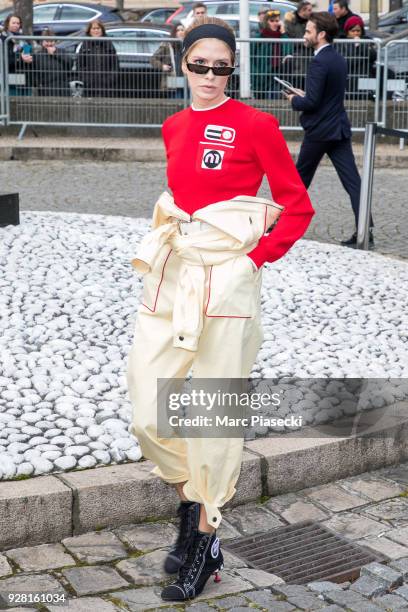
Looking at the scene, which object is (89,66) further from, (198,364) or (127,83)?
(198,364)

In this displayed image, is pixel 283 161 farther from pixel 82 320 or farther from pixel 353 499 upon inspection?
pixel 82 320

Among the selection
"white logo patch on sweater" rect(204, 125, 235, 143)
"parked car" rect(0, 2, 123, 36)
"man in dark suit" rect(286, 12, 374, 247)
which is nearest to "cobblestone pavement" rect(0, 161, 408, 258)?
"man in dark suit" rect(286, 12, 374, 247)

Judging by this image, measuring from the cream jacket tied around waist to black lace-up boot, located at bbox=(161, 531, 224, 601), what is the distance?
67 centimetres

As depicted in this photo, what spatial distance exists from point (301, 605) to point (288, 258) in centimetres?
498

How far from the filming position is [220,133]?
3.79 metres

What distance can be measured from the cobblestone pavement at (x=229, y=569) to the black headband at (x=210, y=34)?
1.76 m

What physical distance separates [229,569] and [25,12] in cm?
2196

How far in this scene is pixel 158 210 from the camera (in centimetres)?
395

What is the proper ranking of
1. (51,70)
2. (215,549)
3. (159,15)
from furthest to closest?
(159,15) < (51,70) < (215,549)

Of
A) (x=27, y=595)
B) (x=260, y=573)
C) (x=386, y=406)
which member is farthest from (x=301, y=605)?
(x=386, y=406)

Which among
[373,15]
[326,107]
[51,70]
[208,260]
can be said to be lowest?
[208,260]

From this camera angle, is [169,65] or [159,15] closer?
[169,65]

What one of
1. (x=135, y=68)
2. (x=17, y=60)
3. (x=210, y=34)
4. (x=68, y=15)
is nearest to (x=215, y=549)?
(x=210, y=34)

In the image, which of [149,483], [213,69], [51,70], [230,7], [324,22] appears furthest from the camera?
[230,7]
